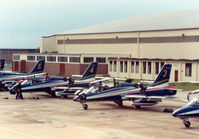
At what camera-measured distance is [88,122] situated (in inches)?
1145

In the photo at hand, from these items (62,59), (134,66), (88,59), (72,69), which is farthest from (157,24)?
(62,59)

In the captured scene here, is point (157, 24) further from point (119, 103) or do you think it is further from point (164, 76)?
point (119, 103)

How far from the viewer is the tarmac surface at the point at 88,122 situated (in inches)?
960

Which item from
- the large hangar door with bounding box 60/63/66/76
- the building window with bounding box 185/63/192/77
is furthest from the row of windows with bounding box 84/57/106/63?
the building window with bounding box 185/63/192/77

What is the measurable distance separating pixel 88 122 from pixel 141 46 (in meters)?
53.6

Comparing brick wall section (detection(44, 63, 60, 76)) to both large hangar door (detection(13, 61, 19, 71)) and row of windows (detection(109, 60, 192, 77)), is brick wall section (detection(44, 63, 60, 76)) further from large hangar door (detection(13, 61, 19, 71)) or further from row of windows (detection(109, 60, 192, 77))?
row of windows (detection(109, 60, 192, 77))

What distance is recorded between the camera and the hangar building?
71.4m

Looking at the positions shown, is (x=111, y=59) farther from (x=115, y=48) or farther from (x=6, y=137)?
(x=6, y=137)

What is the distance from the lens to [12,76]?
56625mm

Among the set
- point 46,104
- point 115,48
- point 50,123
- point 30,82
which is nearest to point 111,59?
point 115,48

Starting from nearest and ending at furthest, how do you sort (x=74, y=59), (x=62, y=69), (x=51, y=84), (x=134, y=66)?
→ (x=51, y=84) < (x=134, y=66) < (x=74, y=59) < (x=62, y=69)

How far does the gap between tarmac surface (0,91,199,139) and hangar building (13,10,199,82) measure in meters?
31.1

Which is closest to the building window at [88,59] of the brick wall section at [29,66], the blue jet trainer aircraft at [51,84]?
the brick wall section at [29,66]

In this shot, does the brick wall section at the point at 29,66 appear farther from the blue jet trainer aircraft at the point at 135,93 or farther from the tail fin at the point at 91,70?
the blue jet trainer aircraft at the point at 135,93
